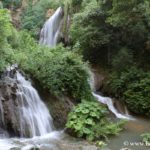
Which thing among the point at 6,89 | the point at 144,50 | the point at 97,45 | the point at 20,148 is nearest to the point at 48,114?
the point at 6,89

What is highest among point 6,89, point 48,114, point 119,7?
point 119,7

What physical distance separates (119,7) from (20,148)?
7.06 m

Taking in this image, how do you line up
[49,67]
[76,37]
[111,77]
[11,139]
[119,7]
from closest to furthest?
[11,139], [49,67], [119,7], [111,77], [76,37]

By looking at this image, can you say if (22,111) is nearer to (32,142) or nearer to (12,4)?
(32,142)

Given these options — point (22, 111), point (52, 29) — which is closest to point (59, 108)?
point (22, 111)

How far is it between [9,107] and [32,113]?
0.82m

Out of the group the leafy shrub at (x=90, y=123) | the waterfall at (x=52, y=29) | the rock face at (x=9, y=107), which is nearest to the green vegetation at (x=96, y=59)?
the leafy shrub at (x=90, y=123)

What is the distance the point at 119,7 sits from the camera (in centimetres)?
1307

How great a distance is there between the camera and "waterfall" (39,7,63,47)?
65.4 ft

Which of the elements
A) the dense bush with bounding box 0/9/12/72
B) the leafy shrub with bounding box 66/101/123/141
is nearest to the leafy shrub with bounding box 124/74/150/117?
the leafy shrub with bounding box 66/101/123/141

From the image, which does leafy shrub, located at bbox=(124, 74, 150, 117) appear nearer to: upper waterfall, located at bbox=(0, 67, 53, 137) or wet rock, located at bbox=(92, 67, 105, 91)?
wet rock, located at bbox=(92, 67, 105, 91)

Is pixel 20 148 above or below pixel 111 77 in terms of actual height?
below

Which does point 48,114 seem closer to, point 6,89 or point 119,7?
point 6,89

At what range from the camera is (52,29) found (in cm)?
2055
